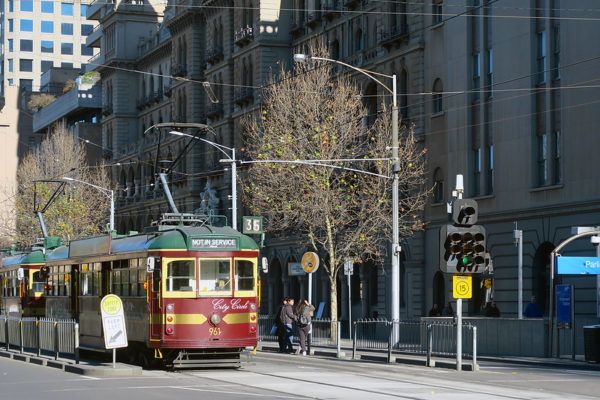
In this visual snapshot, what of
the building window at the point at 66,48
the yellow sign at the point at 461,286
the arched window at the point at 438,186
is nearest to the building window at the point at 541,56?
the arched window at the point at 438,186

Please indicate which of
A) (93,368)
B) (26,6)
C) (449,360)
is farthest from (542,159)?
(26,6)

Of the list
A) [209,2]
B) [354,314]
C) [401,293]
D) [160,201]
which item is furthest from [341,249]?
[160,201]

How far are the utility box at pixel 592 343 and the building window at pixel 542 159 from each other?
609 inches

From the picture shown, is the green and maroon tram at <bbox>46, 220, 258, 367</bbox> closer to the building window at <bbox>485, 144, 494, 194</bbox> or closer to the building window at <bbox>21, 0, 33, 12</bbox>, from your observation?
the building window at <bbox>485, 144, 494, 194</bbox>

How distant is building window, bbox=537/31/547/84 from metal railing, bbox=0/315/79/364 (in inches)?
827

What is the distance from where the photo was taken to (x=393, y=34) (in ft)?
200

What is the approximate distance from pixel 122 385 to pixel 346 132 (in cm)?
2882

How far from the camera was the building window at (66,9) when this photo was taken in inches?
6378

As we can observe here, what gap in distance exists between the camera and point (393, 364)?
35.6m

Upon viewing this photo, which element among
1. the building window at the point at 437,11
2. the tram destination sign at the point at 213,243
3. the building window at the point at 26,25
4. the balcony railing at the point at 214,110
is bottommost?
the tram destination sign at the point at 213,243

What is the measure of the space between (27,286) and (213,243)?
19187mm

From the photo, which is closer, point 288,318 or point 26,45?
point 288,318

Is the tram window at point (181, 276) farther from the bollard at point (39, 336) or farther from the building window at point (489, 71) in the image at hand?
the building window at point (489, 71)

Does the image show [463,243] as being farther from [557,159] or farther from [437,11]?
[437,11]
